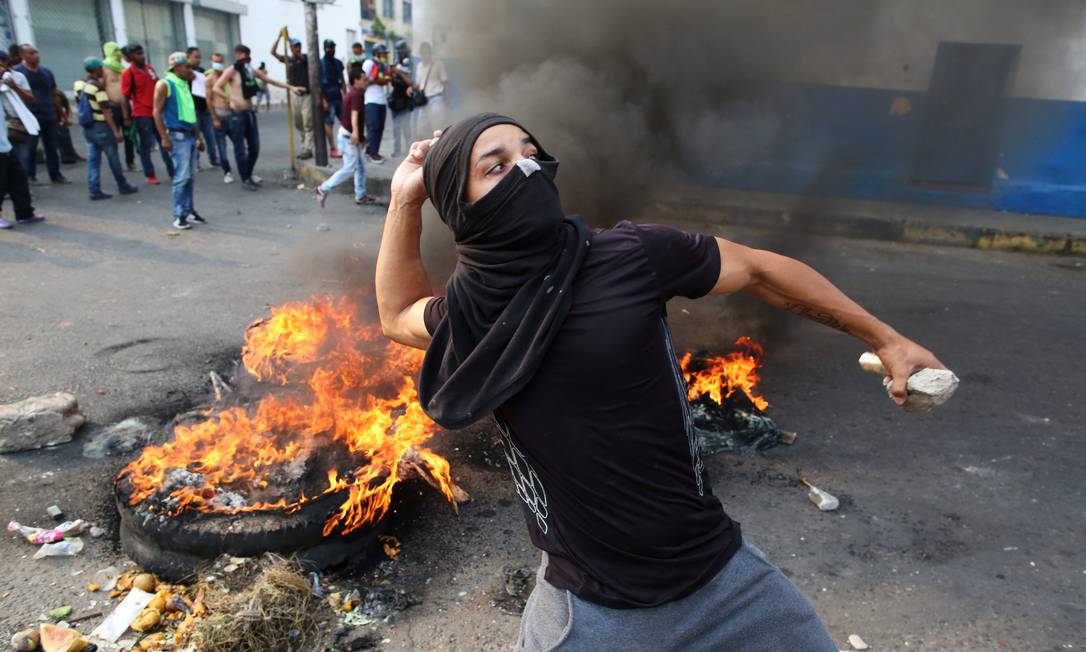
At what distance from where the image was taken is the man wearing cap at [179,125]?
7938 millimetres

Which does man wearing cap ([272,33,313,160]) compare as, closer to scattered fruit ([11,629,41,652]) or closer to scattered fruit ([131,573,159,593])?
scattered fruit ([131,573,159,593])

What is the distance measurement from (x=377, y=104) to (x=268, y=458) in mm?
8942

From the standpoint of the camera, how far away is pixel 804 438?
4270mm

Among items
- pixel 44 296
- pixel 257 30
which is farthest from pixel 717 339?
pixel 257 30

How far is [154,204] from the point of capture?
9555 mm

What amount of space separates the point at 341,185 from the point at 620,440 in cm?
1011

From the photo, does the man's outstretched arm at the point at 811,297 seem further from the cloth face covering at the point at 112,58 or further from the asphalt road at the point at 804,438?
the cloth face covering at the point at 112,58

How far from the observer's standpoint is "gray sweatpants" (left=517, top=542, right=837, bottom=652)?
153 centimetres

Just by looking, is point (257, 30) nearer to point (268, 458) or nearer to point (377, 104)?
point (377, 104)

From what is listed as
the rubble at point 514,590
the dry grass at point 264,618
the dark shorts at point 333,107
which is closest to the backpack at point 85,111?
the dark shorts at point 333,107

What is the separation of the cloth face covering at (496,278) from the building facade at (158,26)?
12.1 meters

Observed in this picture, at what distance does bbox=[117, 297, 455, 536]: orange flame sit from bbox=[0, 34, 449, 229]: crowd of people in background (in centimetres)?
444

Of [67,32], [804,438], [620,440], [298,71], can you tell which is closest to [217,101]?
[298,71]

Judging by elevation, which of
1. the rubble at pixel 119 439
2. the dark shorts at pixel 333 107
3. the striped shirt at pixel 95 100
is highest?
the striped shirt at pixel 95 100
